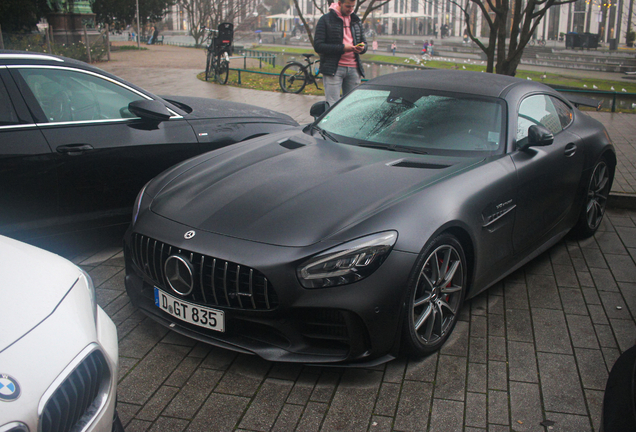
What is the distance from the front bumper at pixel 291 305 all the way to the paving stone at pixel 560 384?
2.65 ft

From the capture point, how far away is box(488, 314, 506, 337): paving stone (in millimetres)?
3785

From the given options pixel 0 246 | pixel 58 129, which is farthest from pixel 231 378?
pixel 58 129

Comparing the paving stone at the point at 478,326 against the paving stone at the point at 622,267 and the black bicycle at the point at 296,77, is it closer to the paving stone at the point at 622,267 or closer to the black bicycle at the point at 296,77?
the paving stone at the point at 622,267

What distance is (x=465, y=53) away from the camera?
143 feet

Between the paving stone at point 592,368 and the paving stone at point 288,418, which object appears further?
the paving stone at point 592,368

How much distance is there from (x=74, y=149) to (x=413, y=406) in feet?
9.95

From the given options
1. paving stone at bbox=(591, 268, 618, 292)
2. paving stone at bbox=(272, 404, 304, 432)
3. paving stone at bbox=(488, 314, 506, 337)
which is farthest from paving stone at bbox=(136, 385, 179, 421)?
paving stone at bbox=(591, 268, 618, 292)

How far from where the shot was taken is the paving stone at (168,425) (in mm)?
2836

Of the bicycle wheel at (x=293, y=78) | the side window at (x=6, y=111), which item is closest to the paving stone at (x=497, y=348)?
the side window at (x=6, y=111)

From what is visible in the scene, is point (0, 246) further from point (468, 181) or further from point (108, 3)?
point (108, 3)

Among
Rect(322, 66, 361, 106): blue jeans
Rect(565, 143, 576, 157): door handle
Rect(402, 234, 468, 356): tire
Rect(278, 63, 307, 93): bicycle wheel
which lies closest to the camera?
Rect(402, 234, 468, 356): tire

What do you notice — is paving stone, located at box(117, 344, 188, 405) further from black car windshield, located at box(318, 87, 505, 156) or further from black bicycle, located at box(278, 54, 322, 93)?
black bicycle, located at box(278, 54, 322, 93)

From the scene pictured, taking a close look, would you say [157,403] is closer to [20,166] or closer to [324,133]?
[20,166]

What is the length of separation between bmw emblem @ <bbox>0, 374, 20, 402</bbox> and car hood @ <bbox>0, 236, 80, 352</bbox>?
144 mm
